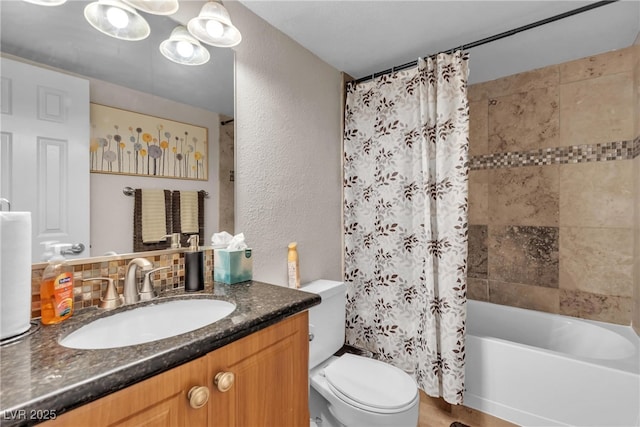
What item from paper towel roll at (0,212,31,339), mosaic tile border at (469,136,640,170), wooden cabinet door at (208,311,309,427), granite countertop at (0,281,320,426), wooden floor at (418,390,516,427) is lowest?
wooden floor at (418,390,516,427)

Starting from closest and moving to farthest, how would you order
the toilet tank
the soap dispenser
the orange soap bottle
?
the orange soap bottle
the soap dispenser
the toilet tank

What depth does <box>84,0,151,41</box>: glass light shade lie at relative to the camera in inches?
39.0

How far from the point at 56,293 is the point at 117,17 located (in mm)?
932

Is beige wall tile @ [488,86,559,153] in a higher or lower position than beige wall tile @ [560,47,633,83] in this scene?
lower

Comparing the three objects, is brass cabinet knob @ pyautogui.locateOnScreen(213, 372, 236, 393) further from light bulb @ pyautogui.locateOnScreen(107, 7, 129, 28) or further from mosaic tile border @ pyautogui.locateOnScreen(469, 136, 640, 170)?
mosaic tile border @ pyautogui.locateOnScreen(469, 136, 640, 170)

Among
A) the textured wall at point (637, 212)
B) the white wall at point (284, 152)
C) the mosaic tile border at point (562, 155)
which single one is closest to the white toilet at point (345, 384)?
the white wall at point (284, 152)

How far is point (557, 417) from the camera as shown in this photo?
5.09 feet

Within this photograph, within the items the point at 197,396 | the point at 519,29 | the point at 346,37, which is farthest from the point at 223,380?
the point at 519,29

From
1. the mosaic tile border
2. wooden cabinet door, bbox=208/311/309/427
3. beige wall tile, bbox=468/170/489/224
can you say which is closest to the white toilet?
wooden cabinet door, bbox=208/311/309/427

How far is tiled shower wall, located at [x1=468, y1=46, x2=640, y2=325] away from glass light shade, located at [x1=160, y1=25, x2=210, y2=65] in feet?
7.00

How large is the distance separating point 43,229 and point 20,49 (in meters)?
0.52

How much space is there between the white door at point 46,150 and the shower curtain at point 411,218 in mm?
1594

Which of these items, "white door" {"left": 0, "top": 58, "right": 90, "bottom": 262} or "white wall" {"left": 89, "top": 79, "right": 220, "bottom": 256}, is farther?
"white wall" {"left": 89, "top": 79, "right": 220, "bottom": 256}

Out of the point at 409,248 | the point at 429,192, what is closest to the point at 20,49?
the point at 429,192
